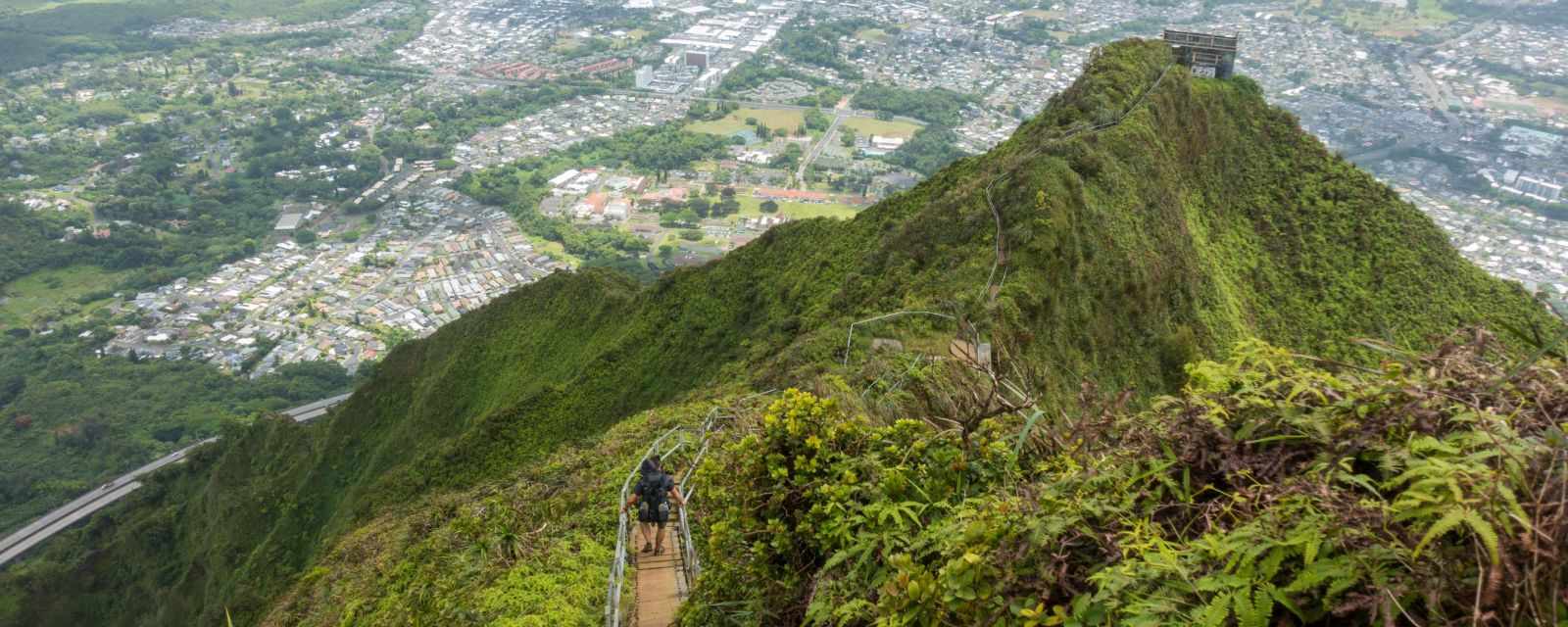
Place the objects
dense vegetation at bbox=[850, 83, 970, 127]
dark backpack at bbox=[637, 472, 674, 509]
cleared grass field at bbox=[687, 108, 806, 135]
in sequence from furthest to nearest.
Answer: cleared grass field at bbox=[687, 108, 806, 135]
dense vegetation at bbox=[850, 83, 970, 127]
dark backpack at bbox=[637, 472, 674, 509]

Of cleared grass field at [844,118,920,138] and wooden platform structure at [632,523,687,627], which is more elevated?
wooden platform structure at [632,523,687,627]

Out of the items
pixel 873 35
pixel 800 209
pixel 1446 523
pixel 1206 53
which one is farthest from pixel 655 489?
pixel 873 35

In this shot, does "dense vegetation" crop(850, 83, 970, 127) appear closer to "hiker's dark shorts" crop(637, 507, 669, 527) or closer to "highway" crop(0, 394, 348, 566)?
"highway" crop(0, 394, 348, 566)

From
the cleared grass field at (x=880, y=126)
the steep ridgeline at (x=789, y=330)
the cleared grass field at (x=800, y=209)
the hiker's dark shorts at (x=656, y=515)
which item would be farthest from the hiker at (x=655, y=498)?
the cleared grass field at (x=880, y=126)

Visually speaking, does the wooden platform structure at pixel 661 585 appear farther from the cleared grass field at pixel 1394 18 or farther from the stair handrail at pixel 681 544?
the cleared grass field at pixel 1394 18

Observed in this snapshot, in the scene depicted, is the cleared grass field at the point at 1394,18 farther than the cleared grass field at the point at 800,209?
Yes

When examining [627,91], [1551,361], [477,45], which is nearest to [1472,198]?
[1551,361]

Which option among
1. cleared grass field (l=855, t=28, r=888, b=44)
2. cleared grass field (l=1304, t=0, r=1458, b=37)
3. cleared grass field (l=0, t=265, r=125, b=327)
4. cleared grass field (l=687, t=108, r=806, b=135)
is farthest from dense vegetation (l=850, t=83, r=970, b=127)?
cleared grass field (l=0, t=265, r=125, b=327)
